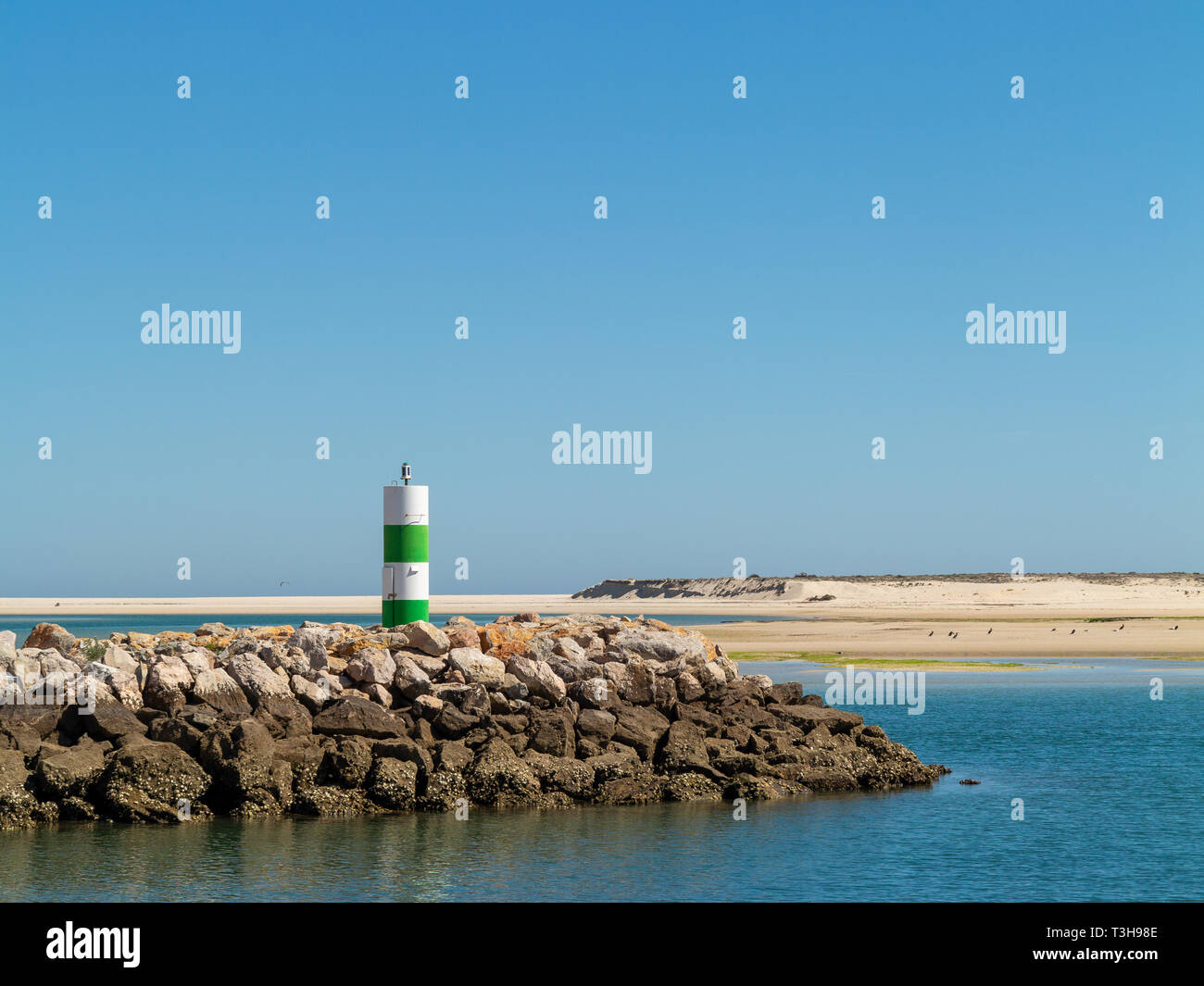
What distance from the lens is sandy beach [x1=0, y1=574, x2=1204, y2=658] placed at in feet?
173

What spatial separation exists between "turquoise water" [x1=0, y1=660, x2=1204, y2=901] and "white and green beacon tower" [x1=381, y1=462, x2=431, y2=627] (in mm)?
7520

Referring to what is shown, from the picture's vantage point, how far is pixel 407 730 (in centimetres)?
1948

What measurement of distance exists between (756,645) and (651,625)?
105 ft

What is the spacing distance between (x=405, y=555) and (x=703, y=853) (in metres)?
10.9

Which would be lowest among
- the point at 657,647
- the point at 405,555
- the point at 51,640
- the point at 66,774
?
the point at 66,774

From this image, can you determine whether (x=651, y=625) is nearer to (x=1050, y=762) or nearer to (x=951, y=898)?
(x=1050, y=762)

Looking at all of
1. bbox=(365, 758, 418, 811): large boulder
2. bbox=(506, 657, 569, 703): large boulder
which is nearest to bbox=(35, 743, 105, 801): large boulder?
bbox=(365, 758, 418, 811): large boulder

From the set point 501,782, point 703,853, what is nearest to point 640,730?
point 501,782

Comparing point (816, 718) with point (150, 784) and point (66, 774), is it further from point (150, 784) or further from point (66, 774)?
point (66, 774)

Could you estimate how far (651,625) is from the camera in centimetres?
2509

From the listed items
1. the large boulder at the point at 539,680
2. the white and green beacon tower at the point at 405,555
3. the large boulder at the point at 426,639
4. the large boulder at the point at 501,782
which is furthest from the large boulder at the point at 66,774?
the white and green beacon tower at the point at 405,555

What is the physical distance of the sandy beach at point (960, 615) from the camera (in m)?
52.8
